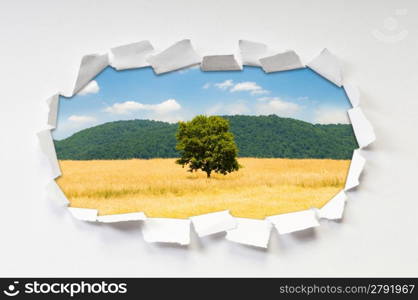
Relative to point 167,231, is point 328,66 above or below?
above

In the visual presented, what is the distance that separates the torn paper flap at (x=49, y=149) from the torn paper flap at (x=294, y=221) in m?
0.73

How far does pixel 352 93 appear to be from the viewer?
1.76m

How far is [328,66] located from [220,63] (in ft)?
1.18

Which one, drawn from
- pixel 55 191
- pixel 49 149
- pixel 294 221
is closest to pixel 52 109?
pixel 49 149

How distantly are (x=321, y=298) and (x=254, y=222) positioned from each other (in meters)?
0.33

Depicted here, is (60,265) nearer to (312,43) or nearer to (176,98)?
(176,98)

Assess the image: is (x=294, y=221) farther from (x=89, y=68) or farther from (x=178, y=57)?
(x=89, y=68)

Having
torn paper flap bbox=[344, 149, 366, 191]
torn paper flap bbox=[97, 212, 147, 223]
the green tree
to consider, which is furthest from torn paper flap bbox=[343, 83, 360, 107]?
torn paper flap bbox=[97, 212, 147, 223]

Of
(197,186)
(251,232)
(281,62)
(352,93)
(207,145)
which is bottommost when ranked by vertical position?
(251,232)

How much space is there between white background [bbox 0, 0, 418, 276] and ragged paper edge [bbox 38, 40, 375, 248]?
41 millimetres

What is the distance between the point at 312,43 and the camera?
181 centimetres

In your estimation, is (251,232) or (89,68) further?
(89,68)

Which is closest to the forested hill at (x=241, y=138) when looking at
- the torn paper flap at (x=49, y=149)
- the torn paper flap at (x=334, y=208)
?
the torn paper flap at (x=49, y=149)

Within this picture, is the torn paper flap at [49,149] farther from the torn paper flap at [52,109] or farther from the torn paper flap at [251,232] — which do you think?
the torn paper flap at [251,232]
